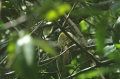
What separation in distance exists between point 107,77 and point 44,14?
155 cm

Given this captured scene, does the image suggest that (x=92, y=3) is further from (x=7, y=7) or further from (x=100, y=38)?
(x=100, y=38)

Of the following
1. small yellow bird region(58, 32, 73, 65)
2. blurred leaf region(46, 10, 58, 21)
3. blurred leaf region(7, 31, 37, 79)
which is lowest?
small yellow bird region(58, 32, 73, 65)

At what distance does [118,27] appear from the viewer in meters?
1.39

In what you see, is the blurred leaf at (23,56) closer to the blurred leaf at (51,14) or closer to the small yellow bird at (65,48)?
the blurred leaf at (51,14)

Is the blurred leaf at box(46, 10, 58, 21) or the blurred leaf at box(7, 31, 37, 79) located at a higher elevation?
the blurred leaf at box(46, 10, 58, 21)

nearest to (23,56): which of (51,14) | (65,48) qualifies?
(51,14)

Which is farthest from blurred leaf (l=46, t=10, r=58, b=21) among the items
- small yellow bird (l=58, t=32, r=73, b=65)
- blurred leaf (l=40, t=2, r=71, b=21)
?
small yellow bird (l=58, t=32, r=73, b=65)

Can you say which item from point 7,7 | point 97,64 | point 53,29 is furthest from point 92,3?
point 97,64

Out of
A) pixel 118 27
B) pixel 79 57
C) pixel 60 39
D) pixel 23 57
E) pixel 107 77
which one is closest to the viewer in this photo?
pixel 23 57

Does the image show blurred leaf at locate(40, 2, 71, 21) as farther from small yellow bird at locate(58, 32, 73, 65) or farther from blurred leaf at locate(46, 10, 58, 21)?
small yellow bird at locate(58, 32, 73, 65)

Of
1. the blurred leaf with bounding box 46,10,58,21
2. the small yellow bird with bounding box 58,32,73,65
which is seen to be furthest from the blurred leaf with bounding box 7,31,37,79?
the small yellow bird with bounding box 58,32,73,65

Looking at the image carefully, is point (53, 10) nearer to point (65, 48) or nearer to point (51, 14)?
point (51, 14)

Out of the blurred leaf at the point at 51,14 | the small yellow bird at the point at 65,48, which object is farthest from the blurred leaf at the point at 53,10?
the small yellow bird at the point at 65,48

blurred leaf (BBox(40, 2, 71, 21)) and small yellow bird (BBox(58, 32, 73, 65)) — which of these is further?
small yellow bird (BBox(58, 32, 73, 65))
